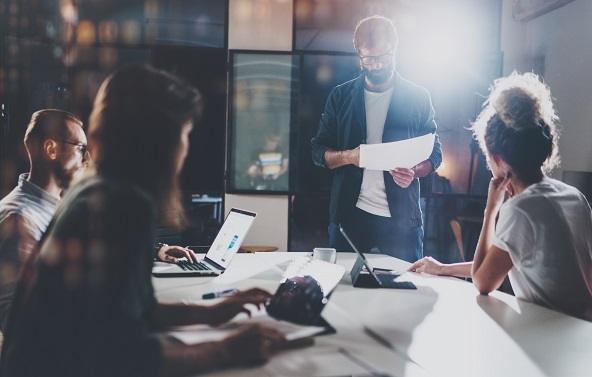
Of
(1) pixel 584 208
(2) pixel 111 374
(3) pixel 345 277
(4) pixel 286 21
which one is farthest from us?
(4) pixel 286 21

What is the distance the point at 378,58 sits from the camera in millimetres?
2654

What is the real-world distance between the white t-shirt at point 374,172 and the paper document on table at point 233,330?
142cm

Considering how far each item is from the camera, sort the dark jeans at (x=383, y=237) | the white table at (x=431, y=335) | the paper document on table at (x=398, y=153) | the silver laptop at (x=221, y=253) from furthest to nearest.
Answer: the dark jeans at (x=383, y=237)
the paper document on table at (x=398, y=153)
the silver laptop at (x=221, y=253)
the white table at (x=431, y=335)

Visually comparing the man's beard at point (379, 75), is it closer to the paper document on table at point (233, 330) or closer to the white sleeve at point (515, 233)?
the white sleeve at point (515, 233)

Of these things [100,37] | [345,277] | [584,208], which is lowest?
[345,277]

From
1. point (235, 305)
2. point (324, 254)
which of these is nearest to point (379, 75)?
point (324, 254)

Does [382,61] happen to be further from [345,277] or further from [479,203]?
[479,203]

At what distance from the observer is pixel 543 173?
1.49 metres

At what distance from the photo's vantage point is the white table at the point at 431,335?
999 millimetres

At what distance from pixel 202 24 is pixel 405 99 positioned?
2.43 meters

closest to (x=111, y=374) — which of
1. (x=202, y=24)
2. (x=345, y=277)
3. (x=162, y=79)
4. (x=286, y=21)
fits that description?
(x=162, y=79)

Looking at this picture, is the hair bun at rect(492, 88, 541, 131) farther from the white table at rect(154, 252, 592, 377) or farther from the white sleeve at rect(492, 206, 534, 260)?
the white table at rect(154, 252, 592, 377)

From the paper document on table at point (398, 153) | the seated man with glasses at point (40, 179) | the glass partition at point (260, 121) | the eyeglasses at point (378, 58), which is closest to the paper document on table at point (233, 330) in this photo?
the seated man with glasses at point (40, 179)

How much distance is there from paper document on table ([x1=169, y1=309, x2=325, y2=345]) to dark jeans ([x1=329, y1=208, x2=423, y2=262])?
1.37m
